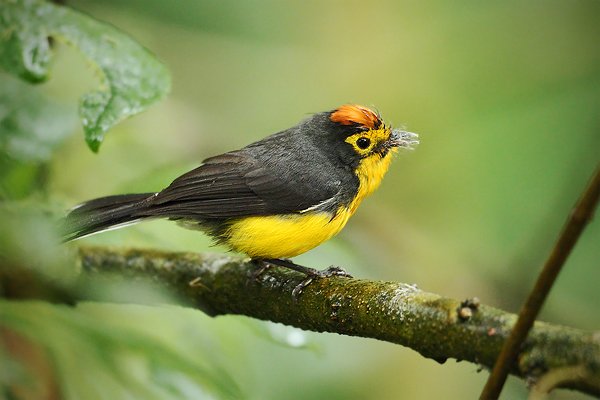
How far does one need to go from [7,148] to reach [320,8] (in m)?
4.91

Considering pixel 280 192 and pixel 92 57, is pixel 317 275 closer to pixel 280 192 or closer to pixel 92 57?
pixel 280 192

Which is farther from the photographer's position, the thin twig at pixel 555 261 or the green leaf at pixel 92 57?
the green leaf at pixel 92 57

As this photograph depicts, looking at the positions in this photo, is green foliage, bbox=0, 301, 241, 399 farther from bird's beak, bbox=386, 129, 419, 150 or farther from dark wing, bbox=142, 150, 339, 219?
bird's beak, bbox=386, 129, 419, 150

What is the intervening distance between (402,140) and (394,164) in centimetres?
232

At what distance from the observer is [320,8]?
779cm

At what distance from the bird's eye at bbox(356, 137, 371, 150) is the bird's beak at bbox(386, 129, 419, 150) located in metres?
0.12

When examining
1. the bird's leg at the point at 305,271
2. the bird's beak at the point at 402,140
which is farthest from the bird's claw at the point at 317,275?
the bird's beak at the point at 402,140

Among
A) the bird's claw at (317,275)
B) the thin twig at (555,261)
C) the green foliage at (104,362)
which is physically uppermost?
the bird's claw at (317,275)

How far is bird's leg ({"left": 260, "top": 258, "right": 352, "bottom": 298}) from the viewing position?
341 centimetres

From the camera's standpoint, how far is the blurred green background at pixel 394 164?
4.02 m

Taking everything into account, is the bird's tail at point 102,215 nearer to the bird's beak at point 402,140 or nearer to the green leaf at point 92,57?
the green leaf at point 92,57

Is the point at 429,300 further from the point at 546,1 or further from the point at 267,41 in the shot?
the point at 267,41

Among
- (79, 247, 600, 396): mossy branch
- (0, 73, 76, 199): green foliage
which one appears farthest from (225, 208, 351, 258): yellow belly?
(0, 73, 76, 199): green foliage

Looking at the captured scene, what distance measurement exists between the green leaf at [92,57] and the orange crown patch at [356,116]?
1.69 metres
